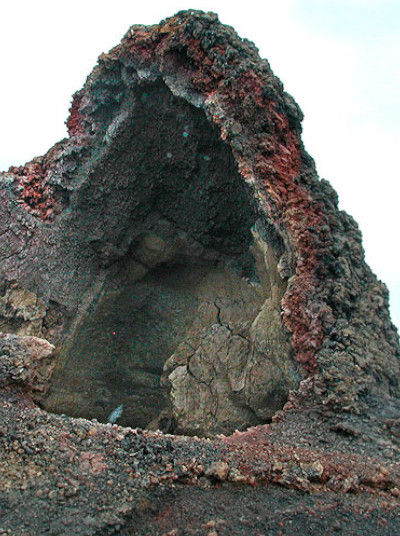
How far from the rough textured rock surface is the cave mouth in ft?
0.12

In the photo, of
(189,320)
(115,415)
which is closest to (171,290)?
(189,320)

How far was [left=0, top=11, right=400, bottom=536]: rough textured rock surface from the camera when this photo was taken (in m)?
4.57

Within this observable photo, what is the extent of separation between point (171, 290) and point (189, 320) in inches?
27.4

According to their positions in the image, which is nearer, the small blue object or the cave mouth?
the cave mouth

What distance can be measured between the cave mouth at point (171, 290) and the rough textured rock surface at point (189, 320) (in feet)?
0.12

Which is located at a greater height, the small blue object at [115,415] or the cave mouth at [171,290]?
the cave mouth at [171,290]

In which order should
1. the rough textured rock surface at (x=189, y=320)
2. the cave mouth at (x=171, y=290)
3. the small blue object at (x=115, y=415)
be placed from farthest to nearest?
the small blue object at (x=115, y=415), the cave mouth at (x=171, y=290), the rough textured rock surface at (x=189, y=320)

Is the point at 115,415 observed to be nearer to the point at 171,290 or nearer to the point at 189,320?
the point at 189,320

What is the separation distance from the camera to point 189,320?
9391 mm

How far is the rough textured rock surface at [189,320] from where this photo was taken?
4570 millimetres

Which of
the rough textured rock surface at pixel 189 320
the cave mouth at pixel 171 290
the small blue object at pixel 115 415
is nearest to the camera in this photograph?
the rough textured rock surface at pixel 189 320

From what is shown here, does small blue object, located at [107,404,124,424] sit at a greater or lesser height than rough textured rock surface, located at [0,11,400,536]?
lesser

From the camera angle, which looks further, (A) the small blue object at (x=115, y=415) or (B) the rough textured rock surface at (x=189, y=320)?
(A) the small blue object at (x=115, y=415)

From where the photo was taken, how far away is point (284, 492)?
185 inches
